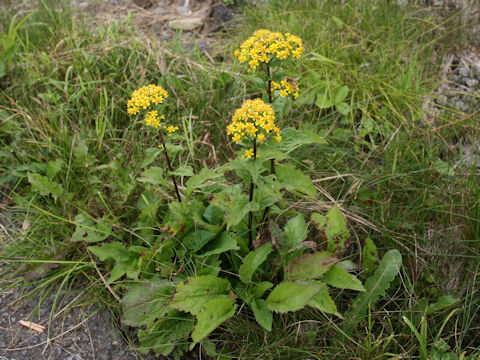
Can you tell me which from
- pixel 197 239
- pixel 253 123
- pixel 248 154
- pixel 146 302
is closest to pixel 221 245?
pixel 197 239

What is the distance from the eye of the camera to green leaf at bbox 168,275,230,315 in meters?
1.51

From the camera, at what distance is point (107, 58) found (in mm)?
2811

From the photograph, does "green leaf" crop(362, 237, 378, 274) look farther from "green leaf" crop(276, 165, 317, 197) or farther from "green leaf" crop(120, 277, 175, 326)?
"green leaf" crop(120, 277, 175, 326)

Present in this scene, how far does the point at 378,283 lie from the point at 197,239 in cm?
78

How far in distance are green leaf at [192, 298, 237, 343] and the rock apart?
2677 mm

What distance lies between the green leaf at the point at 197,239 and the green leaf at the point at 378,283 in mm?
647

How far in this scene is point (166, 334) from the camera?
1612mm

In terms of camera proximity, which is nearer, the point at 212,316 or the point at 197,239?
the point at 212,316

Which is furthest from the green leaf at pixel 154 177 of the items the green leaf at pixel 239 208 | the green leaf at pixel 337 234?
the green leaf at pixel 337 234

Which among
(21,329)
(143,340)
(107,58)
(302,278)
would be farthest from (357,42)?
(21,329)

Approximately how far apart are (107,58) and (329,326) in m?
2.25

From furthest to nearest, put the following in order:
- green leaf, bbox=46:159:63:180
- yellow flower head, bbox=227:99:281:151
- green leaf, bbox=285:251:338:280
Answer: green leaf, bbox=46:159:63:180, green leaf, bbox=285:251:338:280, yellow flower head, bbox=227:99:281:151

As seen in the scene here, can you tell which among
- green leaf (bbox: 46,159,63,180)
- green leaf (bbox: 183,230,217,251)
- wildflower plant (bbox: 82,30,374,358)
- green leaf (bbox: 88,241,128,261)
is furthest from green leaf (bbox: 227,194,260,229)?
green leaf (bbox: 46,159,63,180)

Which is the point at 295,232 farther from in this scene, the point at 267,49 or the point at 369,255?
the point at 267,49
